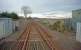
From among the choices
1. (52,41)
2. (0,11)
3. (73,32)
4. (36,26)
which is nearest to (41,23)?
(36,26)

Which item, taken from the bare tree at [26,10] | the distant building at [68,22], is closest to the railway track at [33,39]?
the bare tree at [26,10]

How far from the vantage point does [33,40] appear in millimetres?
1628

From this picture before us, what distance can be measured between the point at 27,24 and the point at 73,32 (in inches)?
18.1

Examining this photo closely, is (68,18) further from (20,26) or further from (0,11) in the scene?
(0,11)

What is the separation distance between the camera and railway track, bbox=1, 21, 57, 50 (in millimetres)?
1600

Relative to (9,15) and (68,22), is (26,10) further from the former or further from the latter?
(68,22)

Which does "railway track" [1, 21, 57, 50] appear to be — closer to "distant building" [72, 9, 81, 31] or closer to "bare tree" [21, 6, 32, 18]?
"bare tree" [21, 6, 32, 18]

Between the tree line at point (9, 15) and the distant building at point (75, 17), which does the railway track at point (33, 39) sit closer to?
the tree line at point (9, 15)

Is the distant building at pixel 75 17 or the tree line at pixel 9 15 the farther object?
the tree line at pixel 9 15

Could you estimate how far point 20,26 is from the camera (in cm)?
162

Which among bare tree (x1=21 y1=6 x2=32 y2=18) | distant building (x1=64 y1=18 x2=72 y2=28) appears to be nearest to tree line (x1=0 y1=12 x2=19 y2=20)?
bare tree (x1=21 y1=6 x2=32 y2=18)

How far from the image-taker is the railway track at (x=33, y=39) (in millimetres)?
1600

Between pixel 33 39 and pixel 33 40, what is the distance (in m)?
0.01

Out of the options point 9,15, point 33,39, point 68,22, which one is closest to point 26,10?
point 9,15
